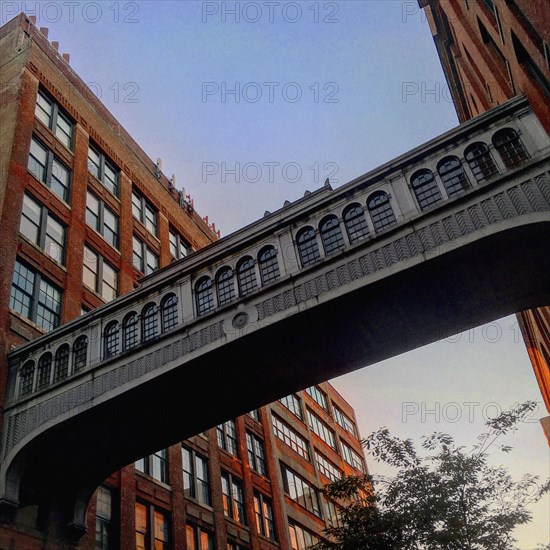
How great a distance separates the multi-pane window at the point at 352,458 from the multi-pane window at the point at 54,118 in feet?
118

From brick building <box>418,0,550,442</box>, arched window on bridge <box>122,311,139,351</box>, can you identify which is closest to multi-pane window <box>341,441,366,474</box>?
brick building <box>418,0,550,442</box>

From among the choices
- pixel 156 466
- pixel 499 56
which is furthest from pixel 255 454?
pixel 499 56

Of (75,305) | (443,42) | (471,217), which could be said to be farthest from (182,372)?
(443,42)

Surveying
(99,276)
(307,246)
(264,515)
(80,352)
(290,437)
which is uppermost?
(99,276)

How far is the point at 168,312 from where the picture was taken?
18656mm

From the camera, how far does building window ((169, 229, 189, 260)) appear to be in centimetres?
3755

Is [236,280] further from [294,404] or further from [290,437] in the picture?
[294,404]

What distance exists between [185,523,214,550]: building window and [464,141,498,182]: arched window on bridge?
1941cm

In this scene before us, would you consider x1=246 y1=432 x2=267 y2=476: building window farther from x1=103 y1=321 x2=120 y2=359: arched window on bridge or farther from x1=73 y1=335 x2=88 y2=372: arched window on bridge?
x1=103 y1=321 x2=120 y2=359: arched window on bridge

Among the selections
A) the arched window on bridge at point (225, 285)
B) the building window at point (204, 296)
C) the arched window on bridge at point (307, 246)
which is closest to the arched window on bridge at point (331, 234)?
the arched window on bridge at point (307, 246)

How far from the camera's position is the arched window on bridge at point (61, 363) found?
19156 millimetres

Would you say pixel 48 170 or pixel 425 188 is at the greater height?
pixel 48 170

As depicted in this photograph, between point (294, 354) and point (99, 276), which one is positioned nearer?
point (294, 354)

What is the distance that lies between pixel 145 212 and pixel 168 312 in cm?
1822
